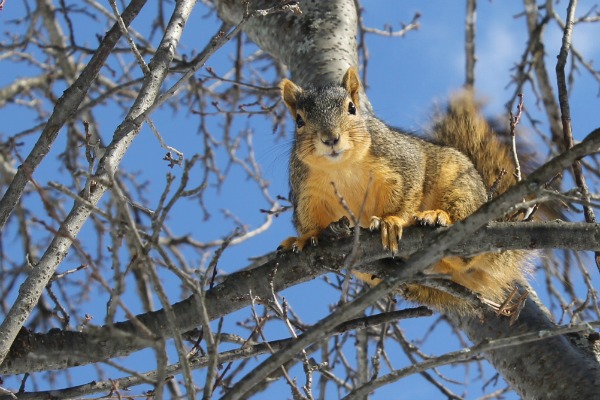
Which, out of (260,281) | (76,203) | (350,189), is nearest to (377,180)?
(350,189)

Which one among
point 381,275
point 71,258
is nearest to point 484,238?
point 381,275

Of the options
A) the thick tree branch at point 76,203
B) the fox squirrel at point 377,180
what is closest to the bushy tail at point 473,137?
the fox squirrel at point 377,180

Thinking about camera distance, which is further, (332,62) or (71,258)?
(71,258)

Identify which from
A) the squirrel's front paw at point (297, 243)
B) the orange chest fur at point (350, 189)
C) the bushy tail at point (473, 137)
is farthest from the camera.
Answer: the bushy tail at point (473, 137)

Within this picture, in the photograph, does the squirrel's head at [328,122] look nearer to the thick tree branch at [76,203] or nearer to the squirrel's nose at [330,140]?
the squirrel's nose at [330,140]

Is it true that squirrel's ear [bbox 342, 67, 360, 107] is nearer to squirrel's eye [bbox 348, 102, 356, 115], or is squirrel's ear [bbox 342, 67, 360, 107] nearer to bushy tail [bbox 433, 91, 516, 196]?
squirrel's eye [bbox 348, 102, 356, 115]

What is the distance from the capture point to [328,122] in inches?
103

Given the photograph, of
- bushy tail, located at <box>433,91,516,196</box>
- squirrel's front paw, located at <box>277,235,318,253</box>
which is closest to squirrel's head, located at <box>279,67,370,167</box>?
squirrel's front paw, located at <box>277,235,318,253</box>

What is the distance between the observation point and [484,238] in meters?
2.08

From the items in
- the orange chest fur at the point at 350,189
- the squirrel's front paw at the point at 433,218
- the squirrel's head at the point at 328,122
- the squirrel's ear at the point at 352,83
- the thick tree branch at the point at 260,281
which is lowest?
the thick tree branch at the point at 260,281

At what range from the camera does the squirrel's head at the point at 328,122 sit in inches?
99.8

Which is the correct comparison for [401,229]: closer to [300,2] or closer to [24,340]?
[24,340]

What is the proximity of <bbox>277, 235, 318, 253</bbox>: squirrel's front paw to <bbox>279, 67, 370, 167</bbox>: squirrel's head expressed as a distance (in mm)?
260

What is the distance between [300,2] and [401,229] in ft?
5.05
